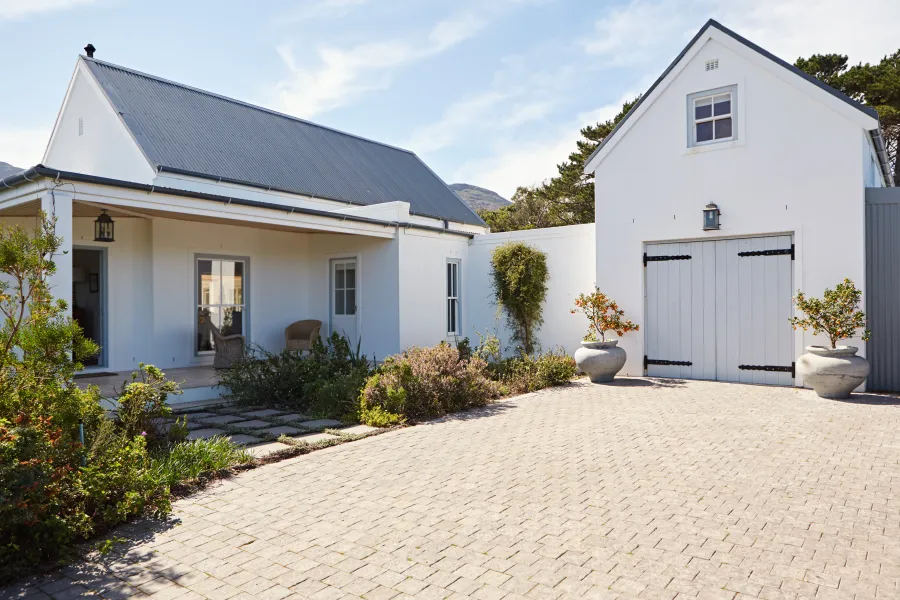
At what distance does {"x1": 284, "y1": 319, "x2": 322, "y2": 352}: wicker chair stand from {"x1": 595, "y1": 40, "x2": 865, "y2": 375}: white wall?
228 inches

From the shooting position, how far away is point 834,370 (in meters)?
7.90

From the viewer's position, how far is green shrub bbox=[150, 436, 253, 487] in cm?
452

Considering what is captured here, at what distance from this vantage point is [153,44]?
9.81 meters

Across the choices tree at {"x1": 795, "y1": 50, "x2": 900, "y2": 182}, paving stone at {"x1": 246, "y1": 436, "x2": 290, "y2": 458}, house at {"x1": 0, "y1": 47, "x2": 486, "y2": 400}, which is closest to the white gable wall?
house at {"x1": 0, "y1": 47, "x2": 486, "y2": 400}

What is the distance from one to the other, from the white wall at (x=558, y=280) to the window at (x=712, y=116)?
248cm

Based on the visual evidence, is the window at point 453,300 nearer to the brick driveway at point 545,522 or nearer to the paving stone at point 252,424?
the paving stone at point 252,424

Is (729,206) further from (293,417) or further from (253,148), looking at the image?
(253,148)

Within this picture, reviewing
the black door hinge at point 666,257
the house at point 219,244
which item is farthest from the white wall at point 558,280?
the black door hinge at point 666,257

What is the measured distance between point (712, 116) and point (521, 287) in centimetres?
454

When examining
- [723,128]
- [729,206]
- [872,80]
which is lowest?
[729,206]

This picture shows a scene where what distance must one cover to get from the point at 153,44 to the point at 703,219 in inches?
382

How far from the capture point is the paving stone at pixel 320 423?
6.59 metres

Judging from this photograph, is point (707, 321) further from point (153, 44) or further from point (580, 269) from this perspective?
point (153, 44)

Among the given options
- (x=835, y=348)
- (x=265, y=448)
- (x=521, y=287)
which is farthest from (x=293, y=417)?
(x=835, y=348)
